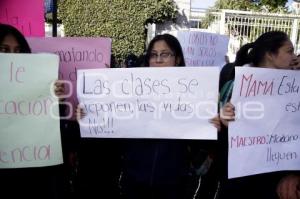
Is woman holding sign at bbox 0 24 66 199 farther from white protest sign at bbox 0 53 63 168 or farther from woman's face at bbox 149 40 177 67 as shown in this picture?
woman's face at bbox 149 40 177 67

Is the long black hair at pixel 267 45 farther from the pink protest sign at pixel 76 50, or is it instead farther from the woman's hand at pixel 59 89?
the woman's hand at pixel 59 89

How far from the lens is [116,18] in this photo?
13125 millimetres

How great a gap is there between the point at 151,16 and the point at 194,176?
36.4 feet

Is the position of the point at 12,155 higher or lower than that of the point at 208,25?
lower

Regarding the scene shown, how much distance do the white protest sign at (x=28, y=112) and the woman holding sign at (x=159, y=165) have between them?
425 mm

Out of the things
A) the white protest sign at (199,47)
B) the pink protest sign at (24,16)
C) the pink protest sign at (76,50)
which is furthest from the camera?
the white protest sign at (199,47)

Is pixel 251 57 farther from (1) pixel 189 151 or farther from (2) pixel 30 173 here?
(2) pixel 30 173

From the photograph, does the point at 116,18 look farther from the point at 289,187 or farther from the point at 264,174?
the point at 289,187

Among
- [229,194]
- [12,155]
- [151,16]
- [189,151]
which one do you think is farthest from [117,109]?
[151,16]

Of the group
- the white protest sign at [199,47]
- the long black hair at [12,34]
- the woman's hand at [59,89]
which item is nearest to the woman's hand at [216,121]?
the woman's hand at [59,89]

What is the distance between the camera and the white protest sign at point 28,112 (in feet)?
7.13

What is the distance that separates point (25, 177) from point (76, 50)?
0.99 metres

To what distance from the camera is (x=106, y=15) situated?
43.1 feet

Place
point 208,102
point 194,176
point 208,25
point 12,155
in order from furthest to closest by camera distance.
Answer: point 208,25
point 194,176
point 208,102
point 12,155
